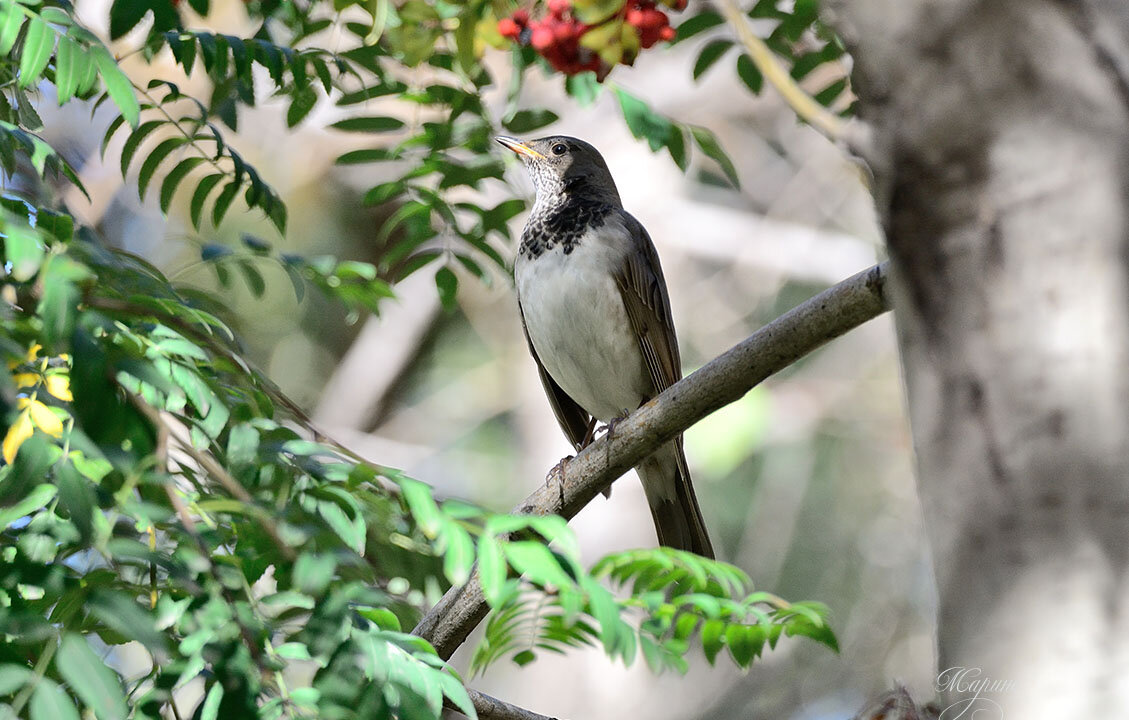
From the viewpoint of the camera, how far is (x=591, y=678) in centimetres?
885

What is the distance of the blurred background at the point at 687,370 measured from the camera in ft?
33.0

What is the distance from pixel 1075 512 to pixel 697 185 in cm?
1122

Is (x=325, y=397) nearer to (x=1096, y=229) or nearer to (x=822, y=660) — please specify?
(x=822, y=660)

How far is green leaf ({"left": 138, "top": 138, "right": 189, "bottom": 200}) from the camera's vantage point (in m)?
3.37

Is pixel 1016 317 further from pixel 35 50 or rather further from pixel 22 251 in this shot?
pixel 35 50

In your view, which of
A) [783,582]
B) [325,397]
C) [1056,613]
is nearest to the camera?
[1056,613]

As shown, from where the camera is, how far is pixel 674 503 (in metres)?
5.19

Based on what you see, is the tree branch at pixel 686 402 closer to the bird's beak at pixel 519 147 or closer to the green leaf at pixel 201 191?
the green leaf at pixel 201 191

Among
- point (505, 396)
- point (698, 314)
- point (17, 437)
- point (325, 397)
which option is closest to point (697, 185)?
point (698, 314)

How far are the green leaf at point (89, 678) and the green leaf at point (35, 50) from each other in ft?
4.46

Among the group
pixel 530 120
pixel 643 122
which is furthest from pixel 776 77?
pixel 530 120

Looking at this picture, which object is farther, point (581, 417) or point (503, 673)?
point (503, 673)

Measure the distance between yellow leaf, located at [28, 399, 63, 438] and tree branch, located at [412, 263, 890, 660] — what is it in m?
1.35

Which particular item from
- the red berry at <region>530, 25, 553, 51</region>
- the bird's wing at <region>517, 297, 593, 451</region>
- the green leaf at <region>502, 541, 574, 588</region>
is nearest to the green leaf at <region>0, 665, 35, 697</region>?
the green leaf at <region>502, 541, 574, 588</region>
